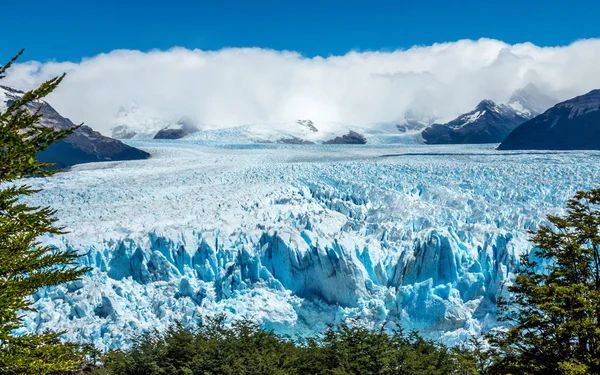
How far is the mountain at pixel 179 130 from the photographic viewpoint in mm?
94625

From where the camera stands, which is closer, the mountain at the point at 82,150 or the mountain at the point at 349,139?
the mountain at the point at 82,150

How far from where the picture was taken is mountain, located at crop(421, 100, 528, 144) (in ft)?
254

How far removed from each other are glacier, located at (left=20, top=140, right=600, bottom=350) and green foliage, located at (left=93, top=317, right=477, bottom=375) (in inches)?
167

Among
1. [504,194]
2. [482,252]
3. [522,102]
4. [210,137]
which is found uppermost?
[522,102]

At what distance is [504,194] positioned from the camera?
2578cm

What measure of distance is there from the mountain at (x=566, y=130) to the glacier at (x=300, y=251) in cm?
2021

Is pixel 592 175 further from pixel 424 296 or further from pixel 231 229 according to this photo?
pixel 231 229

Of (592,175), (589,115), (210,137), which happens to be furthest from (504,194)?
(210,137)

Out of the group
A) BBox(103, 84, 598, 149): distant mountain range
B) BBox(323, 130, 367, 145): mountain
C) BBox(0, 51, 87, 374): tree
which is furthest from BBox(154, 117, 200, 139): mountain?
BBox(0, 51, 87, 374): tree

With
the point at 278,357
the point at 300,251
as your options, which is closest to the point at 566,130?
the point at 300,251

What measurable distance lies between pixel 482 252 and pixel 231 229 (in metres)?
10.1

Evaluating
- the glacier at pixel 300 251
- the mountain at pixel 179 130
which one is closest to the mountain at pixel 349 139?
the mountain at pixel 179 130

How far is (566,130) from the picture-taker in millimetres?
48062

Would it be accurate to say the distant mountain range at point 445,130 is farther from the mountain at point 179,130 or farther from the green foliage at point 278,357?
the green foliage at point 278,357
